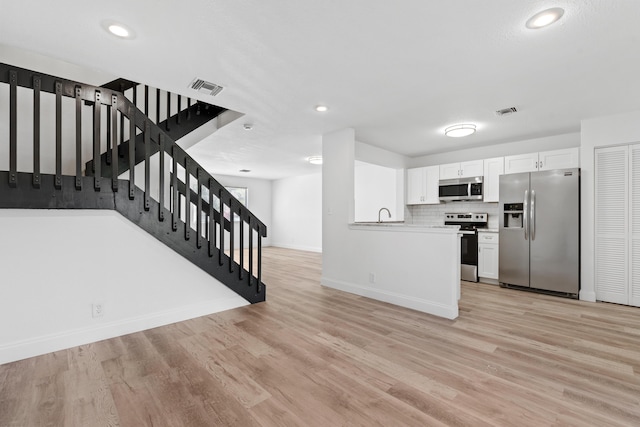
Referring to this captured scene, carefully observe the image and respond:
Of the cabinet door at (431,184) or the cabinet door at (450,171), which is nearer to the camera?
the cabinet door at (450,171)

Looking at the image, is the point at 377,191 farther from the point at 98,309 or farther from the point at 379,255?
the point at 98,309

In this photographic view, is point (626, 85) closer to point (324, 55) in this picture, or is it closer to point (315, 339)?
point (324, 55)

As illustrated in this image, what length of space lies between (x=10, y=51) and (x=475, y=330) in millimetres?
5775

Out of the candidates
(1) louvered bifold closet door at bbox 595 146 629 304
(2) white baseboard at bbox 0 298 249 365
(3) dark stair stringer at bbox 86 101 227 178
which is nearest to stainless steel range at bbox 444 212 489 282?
(1) louvered bifold closet door at bbox 595 146 629 304

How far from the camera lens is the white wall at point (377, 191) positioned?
6.31 metres

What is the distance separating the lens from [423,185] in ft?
19.6

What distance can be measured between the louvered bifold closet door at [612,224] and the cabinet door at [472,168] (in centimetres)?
154

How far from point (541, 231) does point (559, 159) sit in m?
1.16

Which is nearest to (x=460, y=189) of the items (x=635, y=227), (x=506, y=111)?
(x=506, y=111)

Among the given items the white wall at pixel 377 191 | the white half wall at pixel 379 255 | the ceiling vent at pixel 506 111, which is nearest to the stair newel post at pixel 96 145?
the white half wall at pixel 379 255

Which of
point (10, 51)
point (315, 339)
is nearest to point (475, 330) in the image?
point (315, 339)

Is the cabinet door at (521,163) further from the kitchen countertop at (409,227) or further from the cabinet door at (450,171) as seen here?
the kitchen countertop at (409,227)

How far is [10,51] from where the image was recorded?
3.12 metres

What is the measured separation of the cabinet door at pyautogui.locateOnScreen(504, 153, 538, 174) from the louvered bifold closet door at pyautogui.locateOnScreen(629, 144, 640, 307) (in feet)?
3.56
